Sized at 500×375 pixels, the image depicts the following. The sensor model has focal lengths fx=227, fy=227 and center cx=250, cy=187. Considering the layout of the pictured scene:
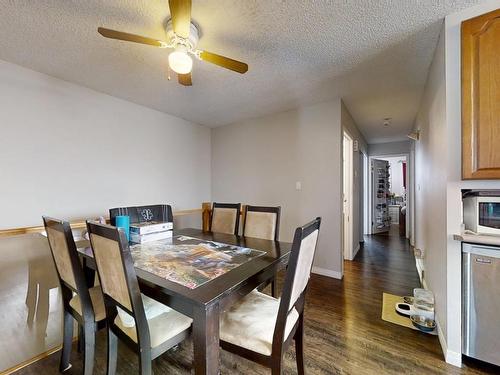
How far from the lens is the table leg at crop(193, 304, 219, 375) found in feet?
2.98

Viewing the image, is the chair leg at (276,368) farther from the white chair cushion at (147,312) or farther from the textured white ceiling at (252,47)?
the textured white ceiling at (252,47)

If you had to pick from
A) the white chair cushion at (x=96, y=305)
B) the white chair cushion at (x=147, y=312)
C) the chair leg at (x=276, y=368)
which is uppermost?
the white chair cushion at (x=147, y=312)

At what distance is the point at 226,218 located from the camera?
95.7 inches

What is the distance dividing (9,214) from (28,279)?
23.9 inches

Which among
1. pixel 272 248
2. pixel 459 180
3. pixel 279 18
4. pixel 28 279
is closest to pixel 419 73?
A: pixel 459 180

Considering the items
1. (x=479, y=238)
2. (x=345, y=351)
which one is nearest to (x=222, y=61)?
(x=479, y=238)

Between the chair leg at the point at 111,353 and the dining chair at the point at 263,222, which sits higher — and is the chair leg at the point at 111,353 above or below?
below

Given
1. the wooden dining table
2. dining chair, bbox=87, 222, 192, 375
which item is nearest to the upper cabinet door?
the wooden dining table

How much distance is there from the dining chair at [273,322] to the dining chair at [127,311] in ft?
0.86

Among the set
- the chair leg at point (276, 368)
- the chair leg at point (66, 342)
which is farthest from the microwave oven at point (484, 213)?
the chair leg at point (66, 342)

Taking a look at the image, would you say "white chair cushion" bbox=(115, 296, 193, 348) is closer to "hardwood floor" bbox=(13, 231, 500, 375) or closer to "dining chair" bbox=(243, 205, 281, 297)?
"hardwood floor" bbox=(13, 231, 500, 375)

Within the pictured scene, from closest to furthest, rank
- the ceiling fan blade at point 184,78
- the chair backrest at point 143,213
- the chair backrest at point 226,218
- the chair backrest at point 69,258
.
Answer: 1. the chair backrest at point 69,258
2. the ceiling fan blade at point 184,78
3. the chair backrest at point 143,213
4. the chair backrest at point 226,218

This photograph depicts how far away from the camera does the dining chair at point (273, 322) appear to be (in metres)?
1.03

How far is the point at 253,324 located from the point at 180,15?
1.70 m
